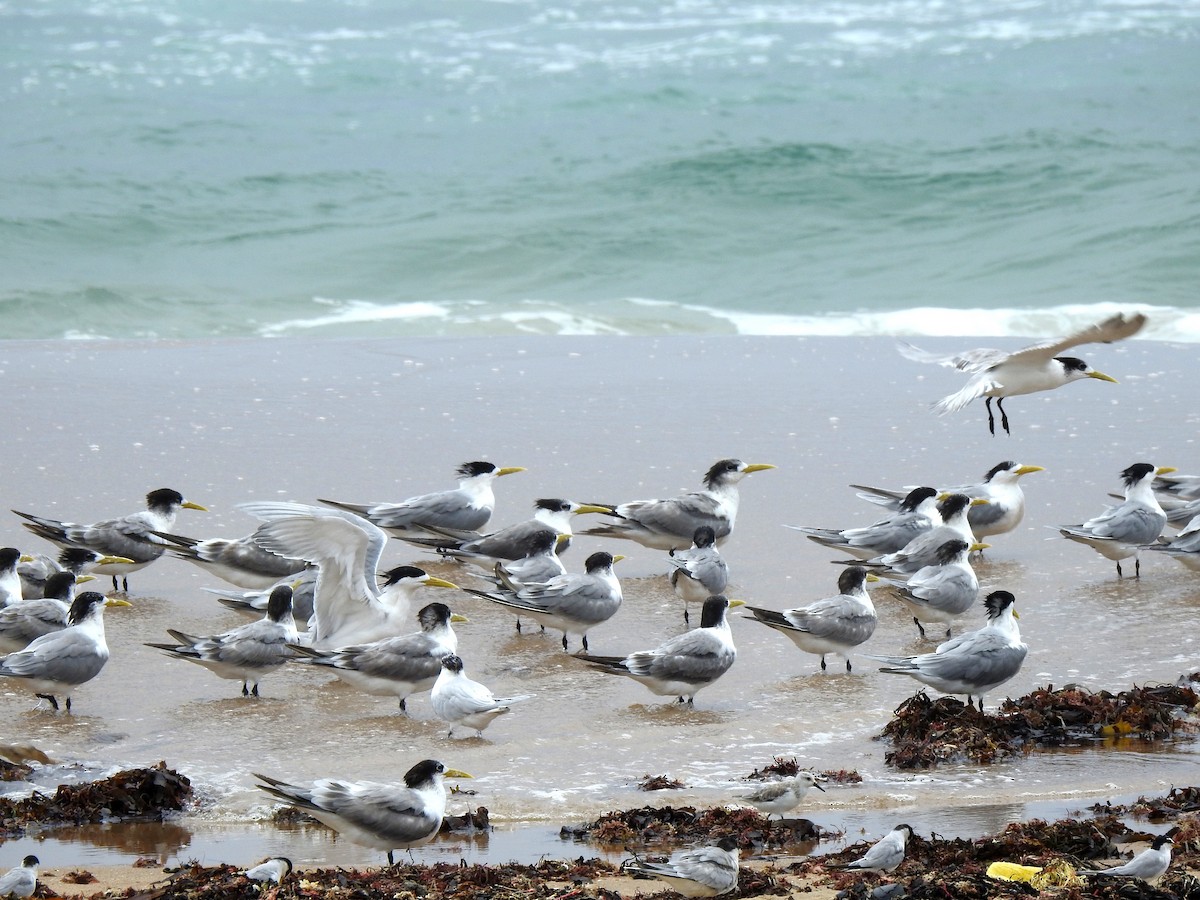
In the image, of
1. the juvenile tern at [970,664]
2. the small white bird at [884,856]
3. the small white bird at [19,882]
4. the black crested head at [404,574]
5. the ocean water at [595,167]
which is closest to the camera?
the small white bird at [19,882]

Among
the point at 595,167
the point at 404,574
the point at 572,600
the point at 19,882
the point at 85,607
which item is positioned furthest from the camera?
the point at 595,167

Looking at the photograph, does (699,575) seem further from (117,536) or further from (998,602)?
(117,536)

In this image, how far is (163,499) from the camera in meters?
9.11

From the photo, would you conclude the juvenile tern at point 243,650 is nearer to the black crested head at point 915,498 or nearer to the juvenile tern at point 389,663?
the juvenile tern at point 389,663

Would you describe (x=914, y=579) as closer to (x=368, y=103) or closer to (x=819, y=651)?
(x=819, y=651)

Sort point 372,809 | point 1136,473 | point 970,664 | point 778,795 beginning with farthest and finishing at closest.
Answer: point 1136,473 < point 970,664 < point 778,795 < point 372,809

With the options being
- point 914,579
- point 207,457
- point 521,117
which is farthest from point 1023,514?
point 521,117

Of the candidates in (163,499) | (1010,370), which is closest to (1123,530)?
(1010,370)

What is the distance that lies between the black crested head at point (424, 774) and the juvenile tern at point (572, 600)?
2.29 m

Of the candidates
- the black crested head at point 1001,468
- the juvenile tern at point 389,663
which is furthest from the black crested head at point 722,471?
the juvenile tern at point 389,663

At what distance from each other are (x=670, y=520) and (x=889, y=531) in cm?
125

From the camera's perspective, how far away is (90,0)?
4012 cm

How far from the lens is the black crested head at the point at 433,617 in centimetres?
739

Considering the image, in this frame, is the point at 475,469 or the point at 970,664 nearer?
the point at 970,664
